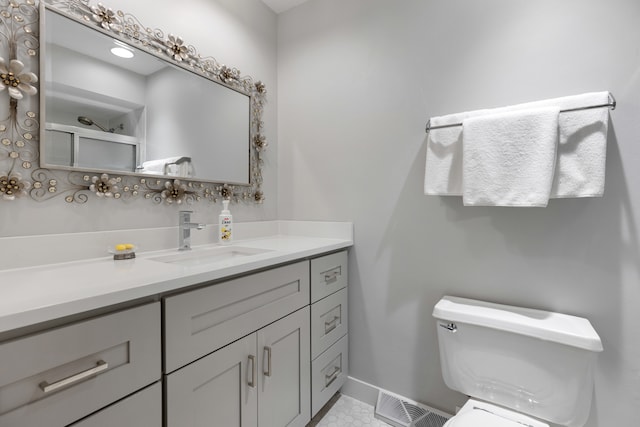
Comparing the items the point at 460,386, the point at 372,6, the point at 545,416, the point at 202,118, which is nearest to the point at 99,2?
the point at 202,118

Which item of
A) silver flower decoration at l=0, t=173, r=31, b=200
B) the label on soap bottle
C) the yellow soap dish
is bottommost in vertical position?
the yellow soap dish

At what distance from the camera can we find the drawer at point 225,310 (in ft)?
2.62

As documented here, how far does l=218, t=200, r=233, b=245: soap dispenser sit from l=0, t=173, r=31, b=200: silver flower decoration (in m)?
0.71

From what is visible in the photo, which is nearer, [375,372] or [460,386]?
[460,386]

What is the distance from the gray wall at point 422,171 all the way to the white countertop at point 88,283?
0.71 meters

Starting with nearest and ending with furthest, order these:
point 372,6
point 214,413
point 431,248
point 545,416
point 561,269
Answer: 1. point 214,413
2. point 545,416
3. point 561,269
4. point 431,248
5. point 372,6

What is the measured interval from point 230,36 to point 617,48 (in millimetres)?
1715

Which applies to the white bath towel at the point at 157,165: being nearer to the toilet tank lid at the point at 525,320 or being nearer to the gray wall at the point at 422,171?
the gray wall at the point at 422,171

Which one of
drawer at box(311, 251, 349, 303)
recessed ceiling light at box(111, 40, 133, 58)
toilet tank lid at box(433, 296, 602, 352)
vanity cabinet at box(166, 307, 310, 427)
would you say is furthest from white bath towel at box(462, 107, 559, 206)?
recessed ceiling light at box(111, 40, 133, 58)

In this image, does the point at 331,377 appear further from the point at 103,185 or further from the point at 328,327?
the point at 103,185

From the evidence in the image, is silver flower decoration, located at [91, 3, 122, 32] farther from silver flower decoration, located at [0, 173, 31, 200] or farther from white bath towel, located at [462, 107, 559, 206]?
white bath towel, located at [462, 107, 559, 206]

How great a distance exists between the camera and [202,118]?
1.48 m

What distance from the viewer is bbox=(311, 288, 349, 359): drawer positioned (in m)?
1.38

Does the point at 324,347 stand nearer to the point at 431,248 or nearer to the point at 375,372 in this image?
the point at 375,372
